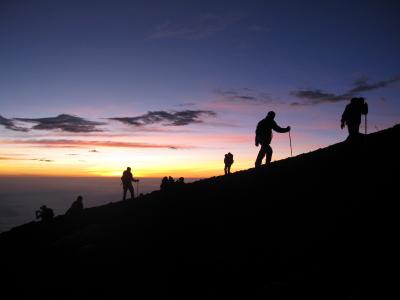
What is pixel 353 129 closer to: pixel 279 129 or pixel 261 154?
pixel 279 129

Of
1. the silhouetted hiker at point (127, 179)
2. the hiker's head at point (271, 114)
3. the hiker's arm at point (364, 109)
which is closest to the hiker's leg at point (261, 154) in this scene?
the hiker's head at point (271, 114)

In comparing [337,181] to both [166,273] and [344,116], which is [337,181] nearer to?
[344,116]

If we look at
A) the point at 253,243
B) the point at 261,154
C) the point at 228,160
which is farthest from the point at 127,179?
the point at 253,243

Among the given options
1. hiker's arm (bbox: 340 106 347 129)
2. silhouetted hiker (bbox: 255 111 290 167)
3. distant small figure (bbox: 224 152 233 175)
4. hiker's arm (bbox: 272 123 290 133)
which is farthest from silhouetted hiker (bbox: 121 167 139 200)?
hiker's arm (bbox: 340 106 347 129)

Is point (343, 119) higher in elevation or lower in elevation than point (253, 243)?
higher

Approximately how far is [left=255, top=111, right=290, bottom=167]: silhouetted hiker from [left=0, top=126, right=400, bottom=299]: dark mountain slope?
0.85 meters

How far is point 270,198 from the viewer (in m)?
11.0

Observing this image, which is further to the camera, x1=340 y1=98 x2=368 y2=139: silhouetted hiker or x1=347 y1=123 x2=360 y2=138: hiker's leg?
x1=347 y1=123 x2=360 y2=138: hiker's leg

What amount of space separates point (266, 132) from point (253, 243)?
7032 mm

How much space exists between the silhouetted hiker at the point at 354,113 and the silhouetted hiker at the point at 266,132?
241cm

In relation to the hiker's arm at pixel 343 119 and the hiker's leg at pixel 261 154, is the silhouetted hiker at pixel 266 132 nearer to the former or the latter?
the hiker's leg at pixel 261 154

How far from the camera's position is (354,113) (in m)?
13.9

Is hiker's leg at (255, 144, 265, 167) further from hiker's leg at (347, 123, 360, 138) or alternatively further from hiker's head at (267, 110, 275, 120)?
hiker's leg at (347, 123, 360, 138)

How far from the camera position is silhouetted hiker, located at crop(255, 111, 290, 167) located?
14.5 meters
